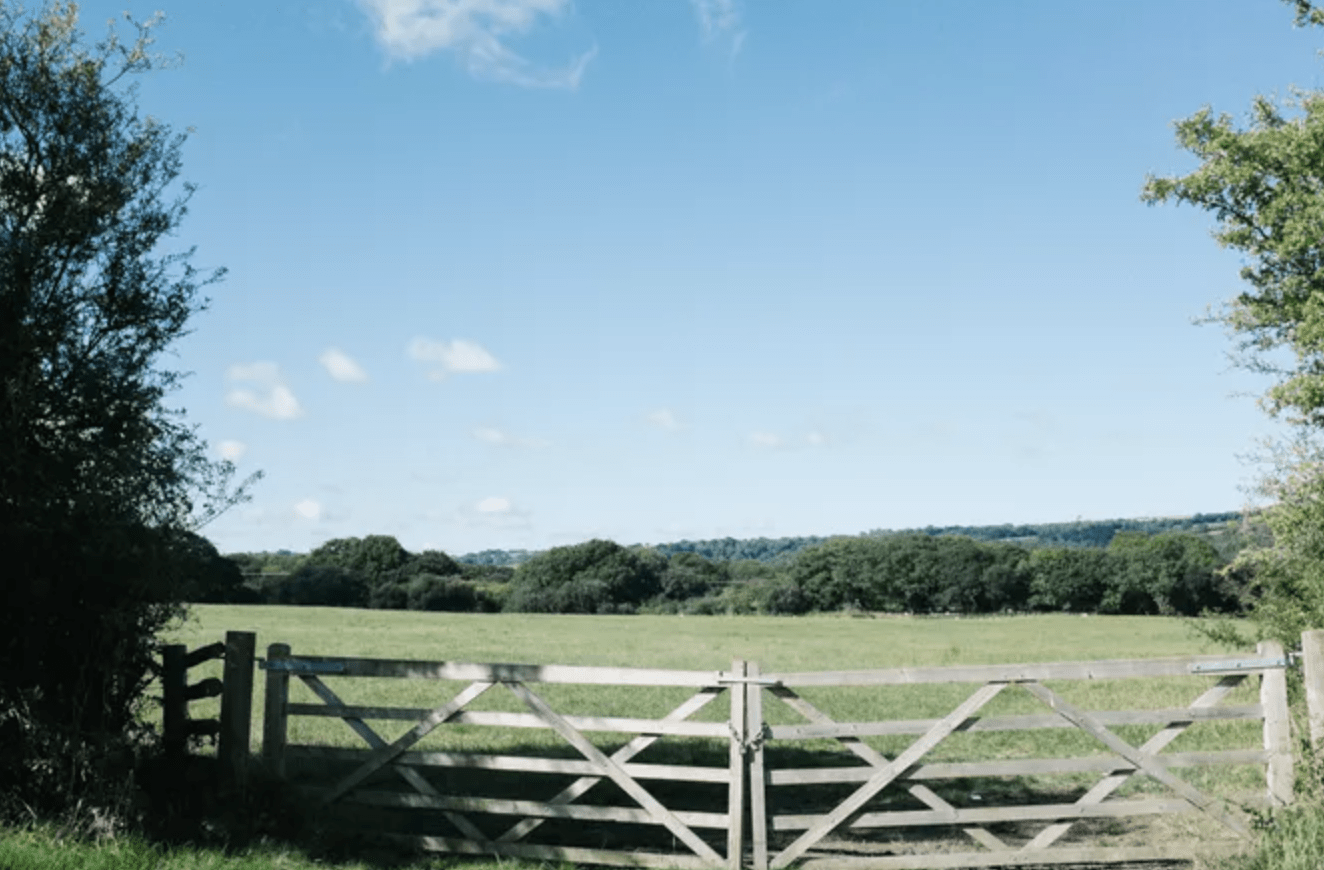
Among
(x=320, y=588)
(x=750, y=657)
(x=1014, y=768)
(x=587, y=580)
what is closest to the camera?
(x=1014, y=768)

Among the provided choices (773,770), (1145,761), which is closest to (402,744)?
(773,770)

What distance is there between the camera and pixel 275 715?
1138cm

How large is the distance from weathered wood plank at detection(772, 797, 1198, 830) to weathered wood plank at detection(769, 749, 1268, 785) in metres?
0.32

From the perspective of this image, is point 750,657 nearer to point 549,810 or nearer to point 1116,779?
point 1116,779

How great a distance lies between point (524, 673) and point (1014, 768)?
4.75 m

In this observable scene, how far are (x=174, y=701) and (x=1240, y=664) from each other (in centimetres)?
1049

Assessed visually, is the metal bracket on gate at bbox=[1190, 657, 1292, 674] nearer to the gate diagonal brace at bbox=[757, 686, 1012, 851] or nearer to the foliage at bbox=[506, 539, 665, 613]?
the gate diagonal brace at bbox=[757, 686, 1012, 851]

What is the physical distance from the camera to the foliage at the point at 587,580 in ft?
278

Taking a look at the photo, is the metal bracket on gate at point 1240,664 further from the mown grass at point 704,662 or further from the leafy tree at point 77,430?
the leafy tree at point 77,430

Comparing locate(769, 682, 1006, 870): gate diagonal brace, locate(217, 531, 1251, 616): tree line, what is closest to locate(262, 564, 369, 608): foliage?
locate(217, 531, 1251, 616): tree line

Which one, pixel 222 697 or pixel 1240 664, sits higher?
pixel 1240 664

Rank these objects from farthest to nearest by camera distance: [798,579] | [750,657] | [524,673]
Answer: [798,579]
[750,657]
[524,673]

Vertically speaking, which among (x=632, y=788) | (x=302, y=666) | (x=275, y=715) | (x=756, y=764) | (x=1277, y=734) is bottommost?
(x=632, y=788)

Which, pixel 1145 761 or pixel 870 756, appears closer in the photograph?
pixel 870 756
